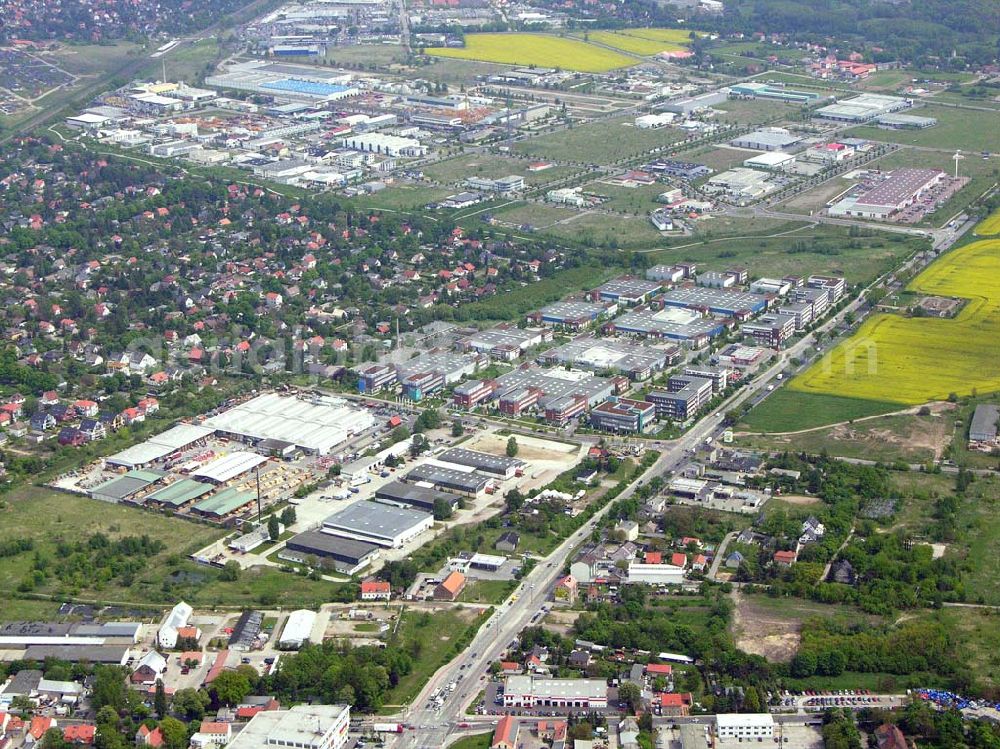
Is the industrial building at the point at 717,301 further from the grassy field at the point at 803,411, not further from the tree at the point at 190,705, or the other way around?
the tree at the point at 190,705

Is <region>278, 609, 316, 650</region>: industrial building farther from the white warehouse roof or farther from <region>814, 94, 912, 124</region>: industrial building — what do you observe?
<region>814, 94, 912, 124</region>: industrial building

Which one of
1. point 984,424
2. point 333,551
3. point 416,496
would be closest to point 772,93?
point 984,424

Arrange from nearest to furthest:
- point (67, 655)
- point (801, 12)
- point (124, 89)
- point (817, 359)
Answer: point (67, 655)
point (817, 359)
point (124, 89)
point (801, 12)

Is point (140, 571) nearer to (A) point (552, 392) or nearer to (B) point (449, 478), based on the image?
(B) point (449, 478)

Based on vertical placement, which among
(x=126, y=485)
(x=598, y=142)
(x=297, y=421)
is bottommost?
(x=126, y=485)

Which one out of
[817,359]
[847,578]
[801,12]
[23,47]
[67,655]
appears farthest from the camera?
[801,12]

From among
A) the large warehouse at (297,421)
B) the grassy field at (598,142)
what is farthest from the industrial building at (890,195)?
the large warehouse at (297,421)

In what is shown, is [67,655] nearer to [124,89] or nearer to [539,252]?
[539,252]

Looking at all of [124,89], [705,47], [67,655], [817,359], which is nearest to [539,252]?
[817,359]
